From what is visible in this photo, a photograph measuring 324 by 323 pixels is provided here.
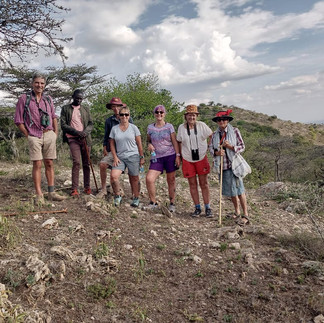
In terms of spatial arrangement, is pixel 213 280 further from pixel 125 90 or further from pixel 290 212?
pixel 125 90

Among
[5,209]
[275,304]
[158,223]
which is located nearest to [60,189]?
[5,209]

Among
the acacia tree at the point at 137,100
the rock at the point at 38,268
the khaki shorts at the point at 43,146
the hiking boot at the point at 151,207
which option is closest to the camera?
the rock at the point at 38,268

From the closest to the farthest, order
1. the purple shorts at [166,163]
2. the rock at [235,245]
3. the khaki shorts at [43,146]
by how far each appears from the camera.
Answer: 1. the rock at [235,245]
2. the khaki shorts at [43,146]
3. the purple shorts at [166,163]

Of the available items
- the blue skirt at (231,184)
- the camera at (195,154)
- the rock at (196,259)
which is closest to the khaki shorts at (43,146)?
the camera at (195,154)

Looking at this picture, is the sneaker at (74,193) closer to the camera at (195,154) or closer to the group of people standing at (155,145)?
the group of people standing at (155,145)

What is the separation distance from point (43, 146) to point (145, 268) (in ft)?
7.92

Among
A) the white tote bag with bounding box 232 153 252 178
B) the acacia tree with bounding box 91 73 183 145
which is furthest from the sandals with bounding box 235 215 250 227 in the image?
the acacia tree with bounding box 91 73 183 145

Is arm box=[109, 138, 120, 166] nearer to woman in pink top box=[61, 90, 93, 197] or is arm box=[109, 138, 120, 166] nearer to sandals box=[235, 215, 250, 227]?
woman in pink top box=[61, 90, 93, 197]

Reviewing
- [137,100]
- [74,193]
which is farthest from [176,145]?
[137,100]

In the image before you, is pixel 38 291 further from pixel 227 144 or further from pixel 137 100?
pixel 137 100

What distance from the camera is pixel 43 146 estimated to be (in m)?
5.05

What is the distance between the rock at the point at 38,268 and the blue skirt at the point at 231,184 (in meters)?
3.00

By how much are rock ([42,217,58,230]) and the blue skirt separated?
2.53 m

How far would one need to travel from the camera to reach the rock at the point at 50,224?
4.35m
